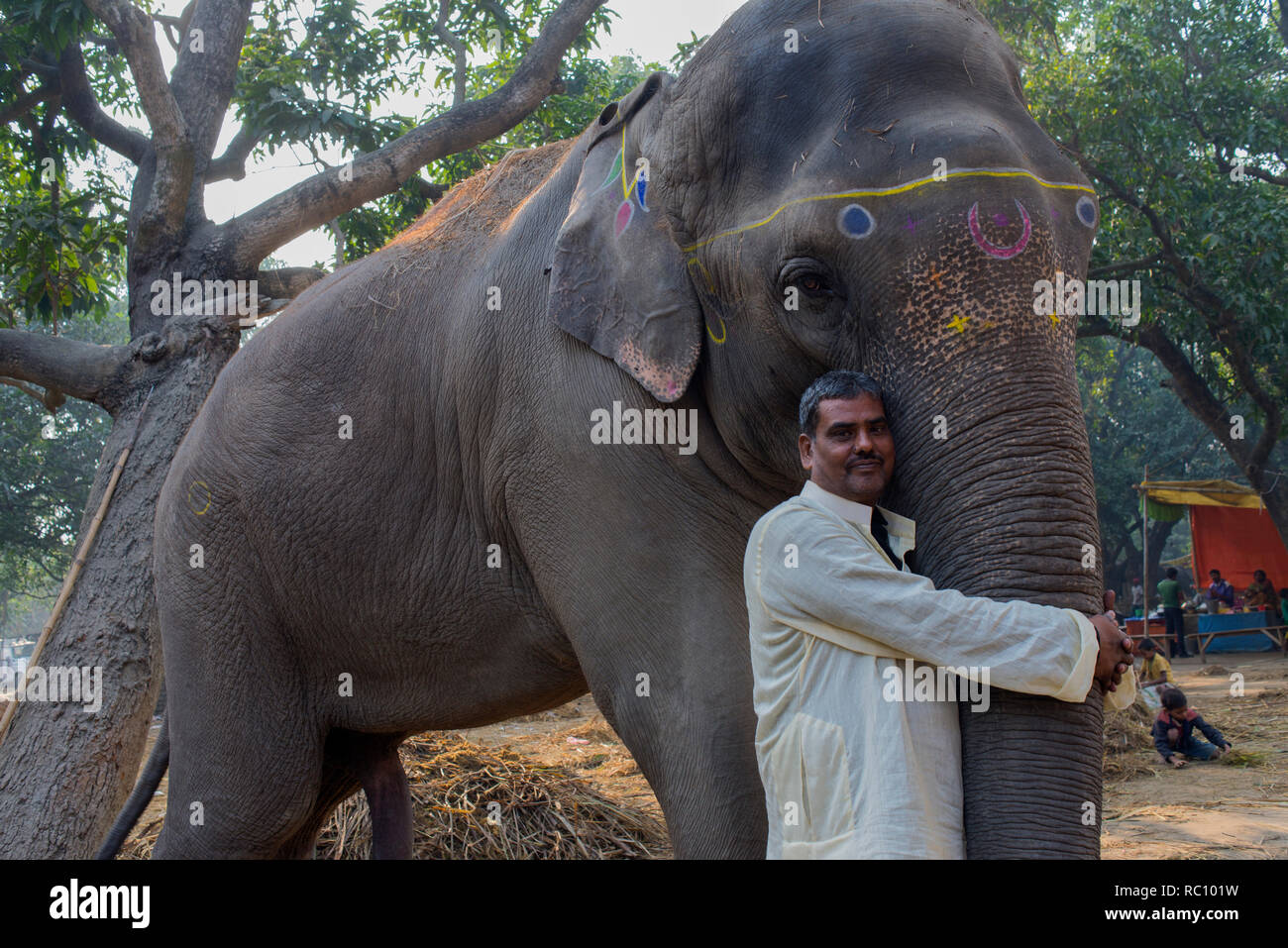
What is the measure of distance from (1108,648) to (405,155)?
5697 millimetres

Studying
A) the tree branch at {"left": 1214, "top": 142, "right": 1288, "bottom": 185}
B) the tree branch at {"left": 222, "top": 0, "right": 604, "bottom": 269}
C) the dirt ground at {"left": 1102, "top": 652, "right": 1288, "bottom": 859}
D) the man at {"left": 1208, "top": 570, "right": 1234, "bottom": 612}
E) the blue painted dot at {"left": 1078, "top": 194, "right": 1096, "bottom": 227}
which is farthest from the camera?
the man at {"left": 1208, "top": 570, "right": 1234, "bottom": 612}

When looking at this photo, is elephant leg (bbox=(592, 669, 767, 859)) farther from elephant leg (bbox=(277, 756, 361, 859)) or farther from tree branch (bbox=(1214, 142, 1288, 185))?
tree branch (bbox=(1214, 142, 1288, 185))

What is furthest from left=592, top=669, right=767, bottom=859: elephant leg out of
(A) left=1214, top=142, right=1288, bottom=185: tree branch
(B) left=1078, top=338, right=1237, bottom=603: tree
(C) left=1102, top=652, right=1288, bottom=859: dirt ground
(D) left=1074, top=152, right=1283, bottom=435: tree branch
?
(B) left=1078, top=338, right=1237, bottom=603: tree

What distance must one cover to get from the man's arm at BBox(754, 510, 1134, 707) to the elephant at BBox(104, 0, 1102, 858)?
76 mm

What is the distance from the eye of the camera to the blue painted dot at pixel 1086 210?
7.18 ft

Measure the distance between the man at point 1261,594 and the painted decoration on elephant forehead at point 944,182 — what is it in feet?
58.4

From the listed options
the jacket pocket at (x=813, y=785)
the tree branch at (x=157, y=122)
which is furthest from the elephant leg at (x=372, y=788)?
the tree branch at (x=157, y=122)

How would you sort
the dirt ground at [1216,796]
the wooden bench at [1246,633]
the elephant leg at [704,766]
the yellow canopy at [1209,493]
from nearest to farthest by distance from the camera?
the elephant leg at [704,766]
the dirt ground at [1216,796]
the wooden bench at [1246,633]
the yellow canopy at [1209,493]

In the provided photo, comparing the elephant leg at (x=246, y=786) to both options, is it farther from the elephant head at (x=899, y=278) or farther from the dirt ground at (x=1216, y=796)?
the dirt ground at (x=1216, y=796)

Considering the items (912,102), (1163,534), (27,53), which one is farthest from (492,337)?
(1163,534)

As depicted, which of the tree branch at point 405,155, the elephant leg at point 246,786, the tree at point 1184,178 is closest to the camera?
the elephant leg at point 246,786

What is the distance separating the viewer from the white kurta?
1.82m

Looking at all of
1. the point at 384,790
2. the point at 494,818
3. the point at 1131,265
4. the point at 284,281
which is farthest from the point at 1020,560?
the point at 1131,265

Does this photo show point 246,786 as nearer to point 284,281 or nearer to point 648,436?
point 648,436
